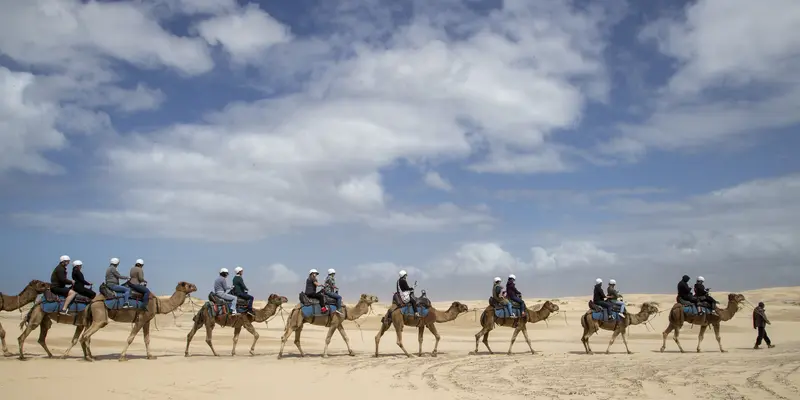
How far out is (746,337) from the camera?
35.7 metres

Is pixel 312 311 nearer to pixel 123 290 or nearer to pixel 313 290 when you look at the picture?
pixel 313 290

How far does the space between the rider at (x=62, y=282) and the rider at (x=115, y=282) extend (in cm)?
117

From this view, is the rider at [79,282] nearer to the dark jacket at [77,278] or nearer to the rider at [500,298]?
the dark jacket at [77,278]

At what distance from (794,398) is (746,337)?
24987 millimetres

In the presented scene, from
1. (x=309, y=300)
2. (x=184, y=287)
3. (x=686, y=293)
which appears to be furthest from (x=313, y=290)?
(x=686, y=293)

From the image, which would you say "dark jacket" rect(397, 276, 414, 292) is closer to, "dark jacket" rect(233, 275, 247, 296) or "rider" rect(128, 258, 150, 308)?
"dark jacket" rect(233, 275, 247, 296)

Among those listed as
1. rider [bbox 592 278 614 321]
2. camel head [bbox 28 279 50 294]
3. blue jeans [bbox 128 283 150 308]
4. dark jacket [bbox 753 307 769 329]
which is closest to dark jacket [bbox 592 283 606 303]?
rider [bbox 592 278 614 321]

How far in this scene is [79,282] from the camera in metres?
21.1

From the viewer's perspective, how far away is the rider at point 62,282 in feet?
68.6

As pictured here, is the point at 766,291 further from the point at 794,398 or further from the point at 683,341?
the point at 794,398

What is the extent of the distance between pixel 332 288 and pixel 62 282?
911 cm

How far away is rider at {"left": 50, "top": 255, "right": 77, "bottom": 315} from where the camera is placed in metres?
20.9

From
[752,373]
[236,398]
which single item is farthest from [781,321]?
[236,398]

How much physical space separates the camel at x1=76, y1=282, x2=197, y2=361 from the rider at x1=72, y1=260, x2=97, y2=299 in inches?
15.2
